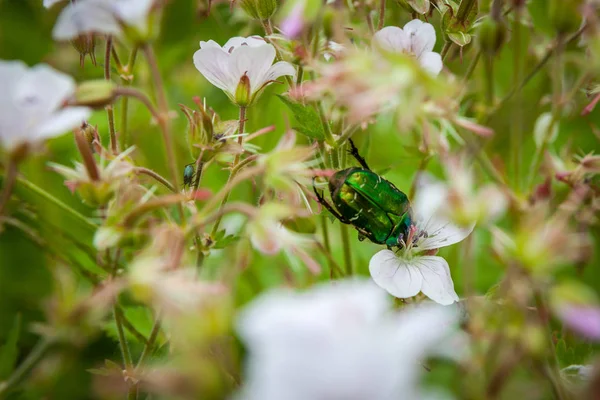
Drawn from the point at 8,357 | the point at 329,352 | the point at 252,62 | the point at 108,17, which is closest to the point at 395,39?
the point at 252,62

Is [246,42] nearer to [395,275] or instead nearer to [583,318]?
[395,275]

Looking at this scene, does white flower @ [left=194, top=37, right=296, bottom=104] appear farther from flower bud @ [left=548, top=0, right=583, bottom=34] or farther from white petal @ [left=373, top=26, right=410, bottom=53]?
flower bud @ [left=548, top=0, right=583, bottom=34]

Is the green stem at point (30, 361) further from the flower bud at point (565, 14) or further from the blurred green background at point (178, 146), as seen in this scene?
the flower bud at point (565, 14)

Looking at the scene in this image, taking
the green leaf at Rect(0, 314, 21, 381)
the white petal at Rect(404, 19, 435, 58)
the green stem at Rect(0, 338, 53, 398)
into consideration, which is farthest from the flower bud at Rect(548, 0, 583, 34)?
the green leaf at Rect(0, 314, 21, 381)

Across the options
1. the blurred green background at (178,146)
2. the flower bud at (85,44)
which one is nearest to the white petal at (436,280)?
the blurred green background at (178,146)

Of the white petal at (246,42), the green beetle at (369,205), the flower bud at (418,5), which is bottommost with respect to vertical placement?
the green beetle at (369,205)

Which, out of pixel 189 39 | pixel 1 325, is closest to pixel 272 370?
pixel 1 325
